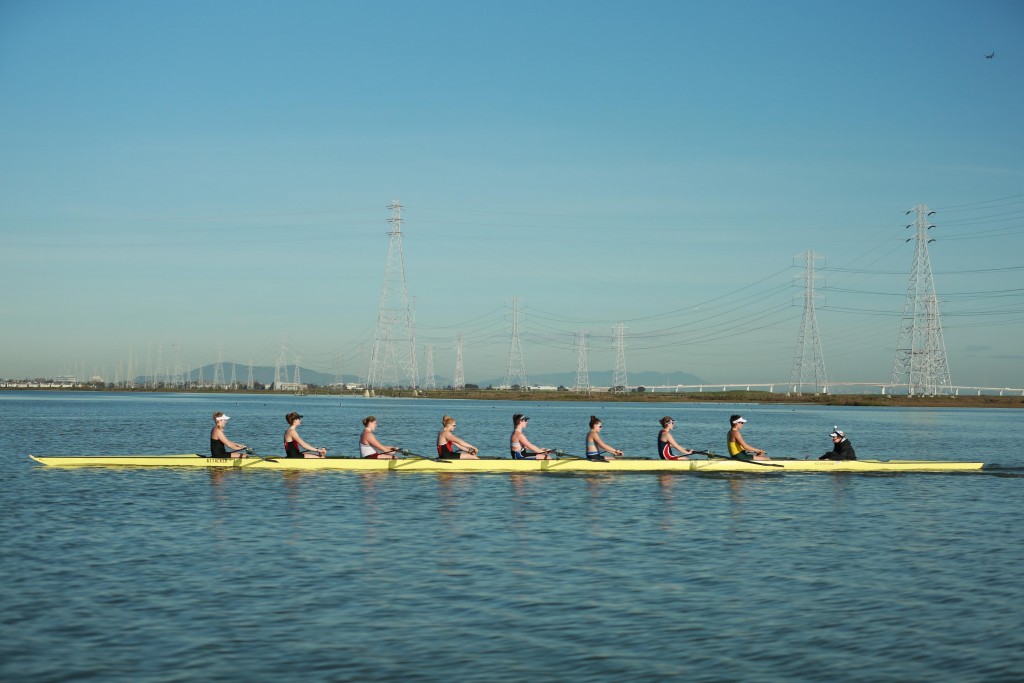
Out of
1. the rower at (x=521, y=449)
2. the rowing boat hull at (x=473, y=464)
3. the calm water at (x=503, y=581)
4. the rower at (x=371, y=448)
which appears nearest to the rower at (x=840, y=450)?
the rowing boat hull at (x=473, y=464)

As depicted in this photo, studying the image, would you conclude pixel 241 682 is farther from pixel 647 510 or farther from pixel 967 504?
pixel 967 504

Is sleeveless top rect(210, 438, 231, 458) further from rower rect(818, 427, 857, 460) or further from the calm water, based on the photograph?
rower rect(818, 427, 857, 460)

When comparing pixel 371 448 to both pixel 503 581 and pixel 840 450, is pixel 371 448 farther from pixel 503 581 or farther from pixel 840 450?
pixel 503 581

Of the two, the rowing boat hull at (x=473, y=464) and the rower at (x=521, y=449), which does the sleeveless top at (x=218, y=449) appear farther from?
the rower at (x=521, y=449)

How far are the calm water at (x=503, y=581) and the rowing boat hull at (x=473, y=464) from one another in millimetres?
1121

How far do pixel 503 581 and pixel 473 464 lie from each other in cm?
1743

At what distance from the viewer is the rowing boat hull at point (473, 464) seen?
33.7 m

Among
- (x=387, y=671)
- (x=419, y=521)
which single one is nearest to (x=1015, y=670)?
(x=387, y=671)

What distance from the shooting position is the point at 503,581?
16891mm

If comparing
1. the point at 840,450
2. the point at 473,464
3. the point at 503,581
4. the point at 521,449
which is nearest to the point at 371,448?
the point at 473,464

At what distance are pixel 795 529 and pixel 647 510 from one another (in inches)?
169

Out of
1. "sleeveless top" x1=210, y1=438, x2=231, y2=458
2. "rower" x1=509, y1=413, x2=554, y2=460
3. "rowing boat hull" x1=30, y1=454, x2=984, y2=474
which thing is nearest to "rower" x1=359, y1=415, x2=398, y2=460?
"rowing boat hull" x1=30, y1=454, x2=984, y2=474

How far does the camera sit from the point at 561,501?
28.2m

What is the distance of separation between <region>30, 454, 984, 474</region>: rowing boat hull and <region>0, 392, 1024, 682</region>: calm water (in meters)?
1.12
